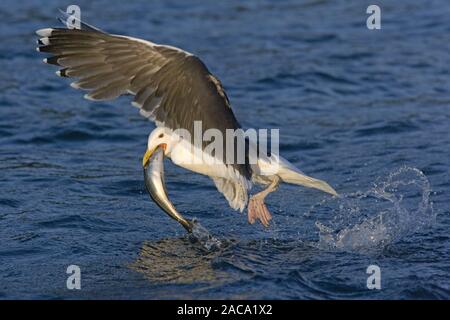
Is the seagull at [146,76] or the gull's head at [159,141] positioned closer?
the seagull at [146,76]

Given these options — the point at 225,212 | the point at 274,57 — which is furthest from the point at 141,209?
the point at 274,57

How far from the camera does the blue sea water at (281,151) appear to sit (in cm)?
792

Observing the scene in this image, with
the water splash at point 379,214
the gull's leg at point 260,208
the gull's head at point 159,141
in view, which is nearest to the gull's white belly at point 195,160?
the gull's head at point 159,141

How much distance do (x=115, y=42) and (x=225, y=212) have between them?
7.84 ft

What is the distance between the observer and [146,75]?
7.68 meters

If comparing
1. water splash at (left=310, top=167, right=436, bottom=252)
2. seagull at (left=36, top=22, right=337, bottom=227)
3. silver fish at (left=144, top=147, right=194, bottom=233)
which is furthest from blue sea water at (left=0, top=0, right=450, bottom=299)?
seagull at (left=36, top=22, right=337, bottom=227)

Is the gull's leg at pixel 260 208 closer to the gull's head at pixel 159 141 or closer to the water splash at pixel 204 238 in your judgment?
the water splash at pixel 204 238

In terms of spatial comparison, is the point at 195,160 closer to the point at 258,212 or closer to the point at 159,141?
the point at 159,141

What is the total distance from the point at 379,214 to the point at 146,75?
9.11 ft

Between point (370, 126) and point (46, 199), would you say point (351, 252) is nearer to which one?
point (46, 199)

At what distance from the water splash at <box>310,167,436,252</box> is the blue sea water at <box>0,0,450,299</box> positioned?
0.02 metres

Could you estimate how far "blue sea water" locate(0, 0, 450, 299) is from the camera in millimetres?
7922

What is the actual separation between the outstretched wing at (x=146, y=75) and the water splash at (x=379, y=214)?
5.19ft

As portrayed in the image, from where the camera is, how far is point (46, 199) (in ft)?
32.2
